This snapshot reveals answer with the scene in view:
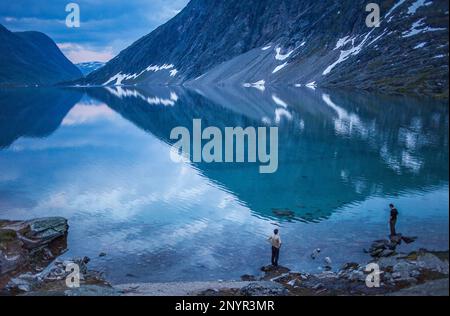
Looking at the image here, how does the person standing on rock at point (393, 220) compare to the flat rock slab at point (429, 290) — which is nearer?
the flat rock slab at point (429, 290)

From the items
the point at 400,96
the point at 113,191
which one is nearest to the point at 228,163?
the point at 113,191

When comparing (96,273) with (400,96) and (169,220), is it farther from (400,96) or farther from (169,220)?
(400,96)

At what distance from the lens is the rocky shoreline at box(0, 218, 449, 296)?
2195 cm

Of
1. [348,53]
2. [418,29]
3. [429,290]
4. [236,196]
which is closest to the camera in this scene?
[429,290]

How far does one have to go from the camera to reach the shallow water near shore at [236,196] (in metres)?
30.7

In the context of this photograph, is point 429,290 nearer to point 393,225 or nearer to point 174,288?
point 393,225

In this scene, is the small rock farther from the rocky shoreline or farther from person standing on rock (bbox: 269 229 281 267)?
person standing on rock (bbox: 269 229 281 267)

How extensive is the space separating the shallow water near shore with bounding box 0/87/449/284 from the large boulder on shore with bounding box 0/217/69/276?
130 centimetres

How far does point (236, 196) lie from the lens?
45250mm

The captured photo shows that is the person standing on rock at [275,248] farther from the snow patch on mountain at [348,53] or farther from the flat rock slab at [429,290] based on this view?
the snow patch on mountain at [348,53]

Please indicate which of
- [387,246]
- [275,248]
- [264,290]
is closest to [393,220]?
[387,246]

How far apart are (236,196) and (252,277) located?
18.5m

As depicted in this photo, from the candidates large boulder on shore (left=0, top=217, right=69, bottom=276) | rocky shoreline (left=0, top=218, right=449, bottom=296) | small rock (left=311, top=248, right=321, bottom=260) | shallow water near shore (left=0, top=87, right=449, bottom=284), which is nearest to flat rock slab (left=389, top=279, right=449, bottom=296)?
rocky shoreline (left=0, top=218, right=449, bottom=296)

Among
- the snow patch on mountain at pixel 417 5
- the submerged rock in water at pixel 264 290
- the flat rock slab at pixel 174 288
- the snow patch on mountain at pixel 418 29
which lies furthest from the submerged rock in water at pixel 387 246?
the snow patch on mountain at pixel 417 5
